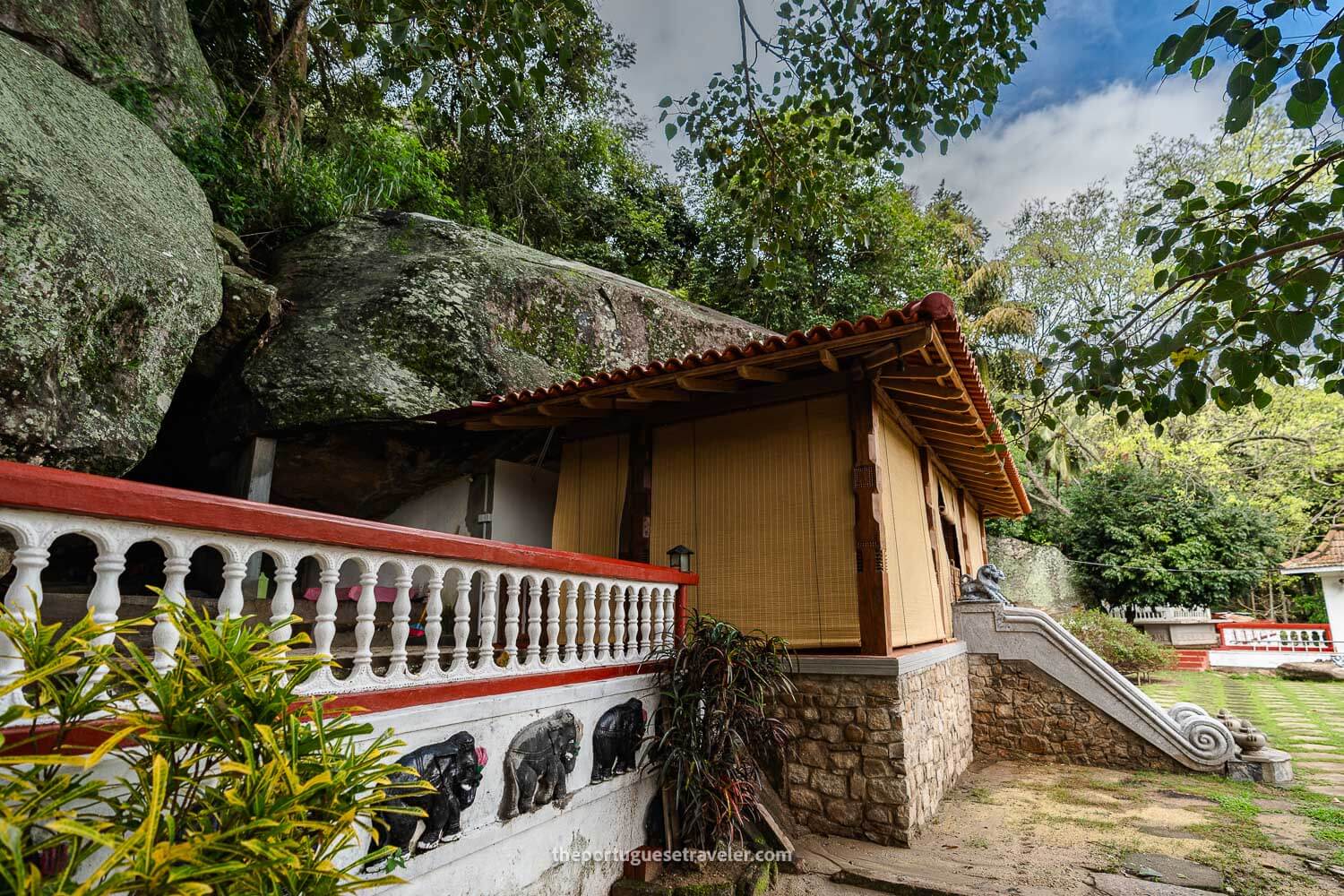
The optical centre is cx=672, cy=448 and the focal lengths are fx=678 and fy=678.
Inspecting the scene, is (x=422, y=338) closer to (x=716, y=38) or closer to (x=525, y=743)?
(x=716, y=38)

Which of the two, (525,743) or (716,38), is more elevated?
(716,38)

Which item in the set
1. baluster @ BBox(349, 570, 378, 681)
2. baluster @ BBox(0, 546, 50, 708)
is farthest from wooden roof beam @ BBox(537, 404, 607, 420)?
baluster @ BBox(0, 546, 50, 708)

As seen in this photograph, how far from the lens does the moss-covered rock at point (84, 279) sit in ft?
11.1

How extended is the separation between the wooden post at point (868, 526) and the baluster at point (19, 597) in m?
4.22

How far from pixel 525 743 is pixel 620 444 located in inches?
124

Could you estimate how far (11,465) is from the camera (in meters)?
1.71

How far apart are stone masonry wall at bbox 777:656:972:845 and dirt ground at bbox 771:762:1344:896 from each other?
0.52ft

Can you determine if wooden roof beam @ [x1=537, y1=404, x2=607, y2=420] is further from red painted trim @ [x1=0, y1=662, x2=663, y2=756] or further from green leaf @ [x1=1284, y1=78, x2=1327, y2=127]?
green leaf @ [x1=1284, y1=78, x2=1327, y2=127]

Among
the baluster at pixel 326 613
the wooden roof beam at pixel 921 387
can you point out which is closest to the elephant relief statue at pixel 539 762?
the baluster at pixel 326 613

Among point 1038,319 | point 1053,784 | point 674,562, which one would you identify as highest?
point 1038,319

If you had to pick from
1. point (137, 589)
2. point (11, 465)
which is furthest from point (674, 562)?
point (137, 589)

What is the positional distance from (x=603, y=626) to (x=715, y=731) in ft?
3.05

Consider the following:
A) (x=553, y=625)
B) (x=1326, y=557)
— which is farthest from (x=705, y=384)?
(x=1326, y=557)

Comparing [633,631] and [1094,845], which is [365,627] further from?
[1094,845]
